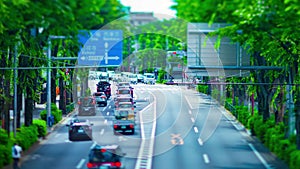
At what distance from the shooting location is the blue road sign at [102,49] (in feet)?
142

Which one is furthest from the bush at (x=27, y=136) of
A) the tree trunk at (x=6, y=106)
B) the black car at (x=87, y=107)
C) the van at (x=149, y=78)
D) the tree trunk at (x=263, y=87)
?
the van at (x=149, y=78)

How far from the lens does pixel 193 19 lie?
98.0ft

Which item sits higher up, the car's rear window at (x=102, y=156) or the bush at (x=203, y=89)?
the bush at (x=203, y=89)

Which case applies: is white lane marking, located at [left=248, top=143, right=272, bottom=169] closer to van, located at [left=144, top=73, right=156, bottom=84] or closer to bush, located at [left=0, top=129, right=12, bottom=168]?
bush, located at [left=0, top=129, right=12, bottom=168]

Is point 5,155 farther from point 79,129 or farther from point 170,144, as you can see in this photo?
point 170,144

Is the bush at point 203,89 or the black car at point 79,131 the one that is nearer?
the black car at point 79,131

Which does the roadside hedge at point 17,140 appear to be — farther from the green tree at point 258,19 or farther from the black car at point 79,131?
the green tree at point 258,19

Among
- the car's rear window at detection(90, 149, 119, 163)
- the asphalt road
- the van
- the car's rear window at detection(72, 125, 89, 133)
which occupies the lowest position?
the asphalt road

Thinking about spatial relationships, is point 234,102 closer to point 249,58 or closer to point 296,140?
point 249,58

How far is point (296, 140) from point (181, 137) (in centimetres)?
1439

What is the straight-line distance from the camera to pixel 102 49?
44.3 meters

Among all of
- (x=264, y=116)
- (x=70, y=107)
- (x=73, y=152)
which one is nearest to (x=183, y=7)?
(x=73, y=152)

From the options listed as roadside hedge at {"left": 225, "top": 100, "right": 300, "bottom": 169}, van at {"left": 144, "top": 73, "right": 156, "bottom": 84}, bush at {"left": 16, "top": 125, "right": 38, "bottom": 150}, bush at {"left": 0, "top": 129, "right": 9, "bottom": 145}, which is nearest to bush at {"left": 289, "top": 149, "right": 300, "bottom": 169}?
roadside hedge at {"left": 225, "top": 100, "right": 300, "bottom": 169}

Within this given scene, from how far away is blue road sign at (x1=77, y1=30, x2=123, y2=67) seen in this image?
43188 mm
